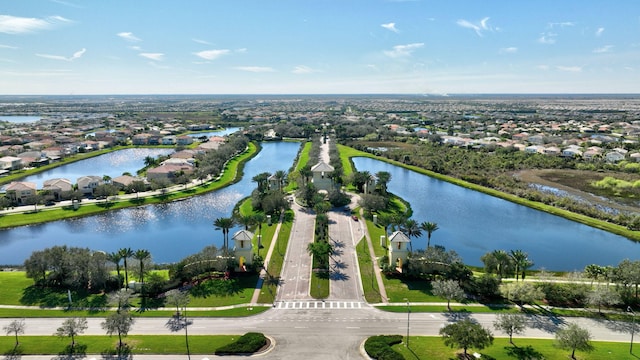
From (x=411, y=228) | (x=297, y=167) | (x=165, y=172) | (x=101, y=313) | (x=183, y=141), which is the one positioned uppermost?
(x=183, y=141)

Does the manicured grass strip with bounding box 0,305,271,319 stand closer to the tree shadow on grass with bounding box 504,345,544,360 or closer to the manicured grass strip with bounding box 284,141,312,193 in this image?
the tree shadow on grass with bounding box 504,345,544,360

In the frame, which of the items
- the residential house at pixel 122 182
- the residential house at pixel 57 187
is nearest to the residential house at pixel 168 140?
the residential house at pixel 122 182

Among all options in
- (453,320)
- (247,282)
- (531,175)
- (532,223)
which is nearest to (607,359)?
(453,320)

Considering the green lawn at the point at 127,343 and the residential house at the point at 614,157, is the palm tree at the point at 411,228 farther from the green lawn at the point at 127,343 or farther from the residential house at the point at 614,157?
the residential house at the point at 614,157

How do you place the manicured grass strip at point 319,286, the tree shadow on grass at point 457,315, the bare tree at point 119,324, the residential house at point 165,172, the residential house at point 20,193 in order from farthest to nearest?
the residential house at point 165,172 < the residential house at point 20,193 < the manicured grass strip at point 319,286 < the tree shadow on grass at point 457,315 < the bare tree at point 119,324

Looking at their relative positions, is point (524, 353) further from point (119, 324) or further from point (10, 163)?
point (10, 163)

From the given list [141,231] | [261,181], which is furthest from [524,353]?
[141,231]
